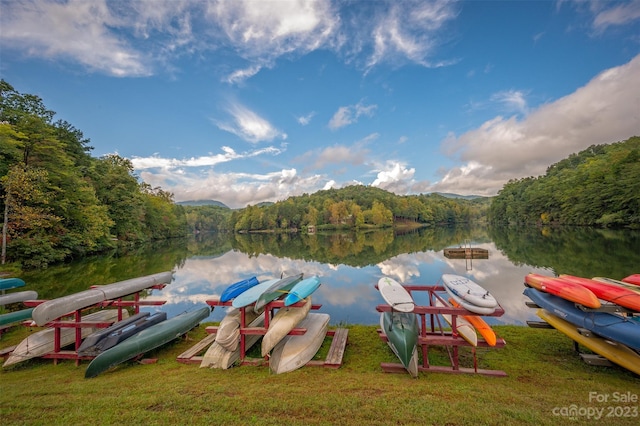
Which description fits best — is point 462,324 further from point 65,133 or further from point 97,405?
point 65,133

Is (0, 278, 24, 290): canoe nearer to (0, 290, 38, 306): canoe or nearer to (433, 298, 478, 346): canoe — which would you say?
(0, 290, 38, 306): canoe

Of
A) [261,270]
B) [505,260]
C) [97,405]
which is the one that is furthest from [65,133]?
[505,260]

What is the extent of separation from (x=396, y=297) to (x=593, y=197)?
67514 mm

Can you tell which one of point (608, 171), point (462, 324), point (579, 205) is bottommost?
point (462, 324)

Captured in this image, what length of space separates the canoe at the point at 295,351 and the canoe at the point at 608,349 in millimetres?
5412

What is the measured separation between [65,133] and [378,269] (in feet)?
128

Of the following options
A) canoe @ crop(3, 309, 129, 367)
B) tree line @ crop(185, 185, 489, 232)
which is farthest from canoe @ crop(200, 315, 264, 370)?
tree line @ crop(185, 185, 489, 232)

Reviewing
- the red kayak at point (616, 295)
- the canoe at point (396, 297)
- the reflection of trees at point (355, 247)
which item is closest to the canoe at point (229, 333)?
the canoe at point (396, 297)

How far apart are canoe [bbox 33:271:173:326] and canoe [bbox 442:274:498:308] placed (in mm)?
8671

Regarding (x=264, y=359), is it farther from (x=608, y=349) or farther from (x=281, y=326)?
(x=608, y=349)

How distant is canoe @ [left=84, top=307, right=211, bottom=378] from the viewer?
5632 millimetres

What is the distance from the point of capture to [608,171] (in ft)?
166

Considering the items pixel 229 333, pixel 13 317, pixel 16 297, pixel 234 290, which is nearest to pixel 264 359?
pixel 229 333

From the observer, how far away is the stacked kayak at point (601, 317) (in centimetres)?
495
